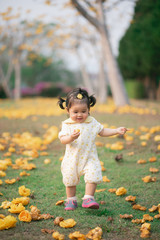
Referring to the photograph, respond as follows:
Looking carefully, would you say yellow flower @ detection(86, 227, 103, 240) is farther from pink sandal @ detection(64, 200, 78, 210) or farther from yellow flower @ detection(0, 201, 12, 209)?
yellow flower @ detection(0, 201, 12, 209)

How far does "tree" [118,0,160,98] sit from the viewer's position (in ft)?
48.0

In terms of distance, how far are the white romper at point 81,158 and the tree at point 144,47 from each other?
11710mm

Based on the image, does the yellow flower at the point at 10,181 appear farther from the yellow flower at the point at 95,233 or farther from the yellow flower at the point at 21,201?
the yellow flower at the point at 95,233

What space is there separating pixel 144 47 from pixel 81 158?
46.1 ft

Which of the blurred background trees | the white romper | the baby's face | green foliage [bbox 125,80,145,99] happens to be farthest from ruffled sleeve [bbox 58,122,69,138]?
green foliage [bbox 125,80,145,99]

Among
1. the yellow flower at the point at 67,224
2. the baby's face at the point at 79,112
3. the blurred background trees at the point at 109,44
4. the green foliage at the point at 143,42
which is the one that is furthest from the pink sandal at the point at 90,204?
the green foliage at the point at 143,42

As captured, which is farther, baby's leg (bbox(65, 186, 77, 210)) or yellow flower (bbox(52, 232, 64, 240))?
baby's leg (bbox(65, 186, 77, 210))

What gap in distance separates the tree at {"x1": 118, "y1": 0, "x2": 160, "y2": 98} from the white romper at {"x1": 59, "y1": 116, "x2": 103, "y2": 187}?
11.7 meters

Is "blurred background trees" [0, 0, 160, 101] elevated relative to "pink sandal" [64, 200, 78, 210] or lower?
elevated

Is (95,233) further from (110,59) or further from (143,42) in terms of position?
(143,42)

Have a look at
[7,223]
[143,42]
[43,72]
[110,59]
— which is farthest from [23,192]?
[43,72]

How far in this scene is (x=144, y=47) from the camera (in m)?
15.2

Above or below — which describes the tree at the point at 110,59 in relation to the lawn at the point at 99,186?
above

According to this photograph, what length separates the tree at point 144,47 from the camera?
1462 centimetres
